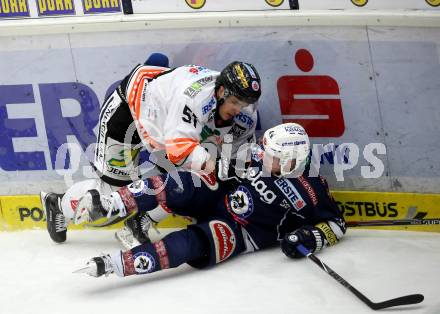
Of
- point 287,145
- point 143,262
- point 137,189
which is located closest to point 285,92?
point 287,145

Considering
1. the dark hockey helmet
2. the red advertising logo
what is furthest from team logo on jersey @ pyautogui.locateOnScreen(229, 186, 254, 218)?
the red advertising logo

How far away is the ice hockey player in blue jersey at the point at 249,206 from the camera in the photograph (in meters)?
4.23

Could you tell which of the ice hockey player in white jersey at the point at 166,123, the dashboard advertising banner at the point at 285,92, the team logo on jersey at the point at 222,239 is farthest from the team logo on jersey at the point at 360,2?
the team logo on jersey at the point at 222,239

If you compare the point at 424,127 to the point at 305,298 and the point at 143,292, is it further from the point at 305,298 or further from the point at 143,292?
the point at 143,292

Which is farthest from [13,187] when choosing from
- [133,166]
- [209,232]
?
[209,232]

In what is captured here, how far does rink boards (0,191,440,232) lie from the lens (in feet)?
15.2

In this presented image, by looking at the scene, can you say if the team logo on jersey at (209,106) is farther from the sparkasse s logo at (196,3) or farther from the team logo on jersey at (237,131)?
the sparkasse s logo at (196,3)

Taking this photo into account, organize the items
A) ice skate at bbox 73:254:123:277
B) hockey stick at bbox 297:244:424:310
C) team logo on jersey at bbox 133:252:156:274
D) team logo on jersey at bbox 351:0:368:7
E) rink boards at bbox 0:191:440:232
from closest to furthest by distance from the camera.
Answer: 1. hockey stick at bbox 297:244:424:310
2. ice skate at bbox 73:254:123:277
3. team logo on jersey at bbox 133:252:156:274
4. team logo on jersey at bbox 351:0:368:7
5. rink boards at bbox 0:191:440:232

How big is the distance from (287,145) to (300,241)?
0.50 metres

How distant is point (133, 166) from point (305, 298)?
1544 millimetres

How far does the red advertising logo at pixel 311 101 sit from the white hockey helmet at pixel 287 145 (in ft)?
Answer: 1.48

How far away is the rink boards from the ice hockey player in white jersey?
32 cm

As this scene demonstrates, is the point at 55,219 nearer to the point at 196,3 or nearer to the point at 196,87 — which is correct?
the point at 196,87

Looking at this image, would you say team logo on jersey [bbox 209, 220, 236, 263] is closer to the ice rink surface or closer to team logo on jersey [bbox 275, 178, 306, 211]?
the ice rink surface
